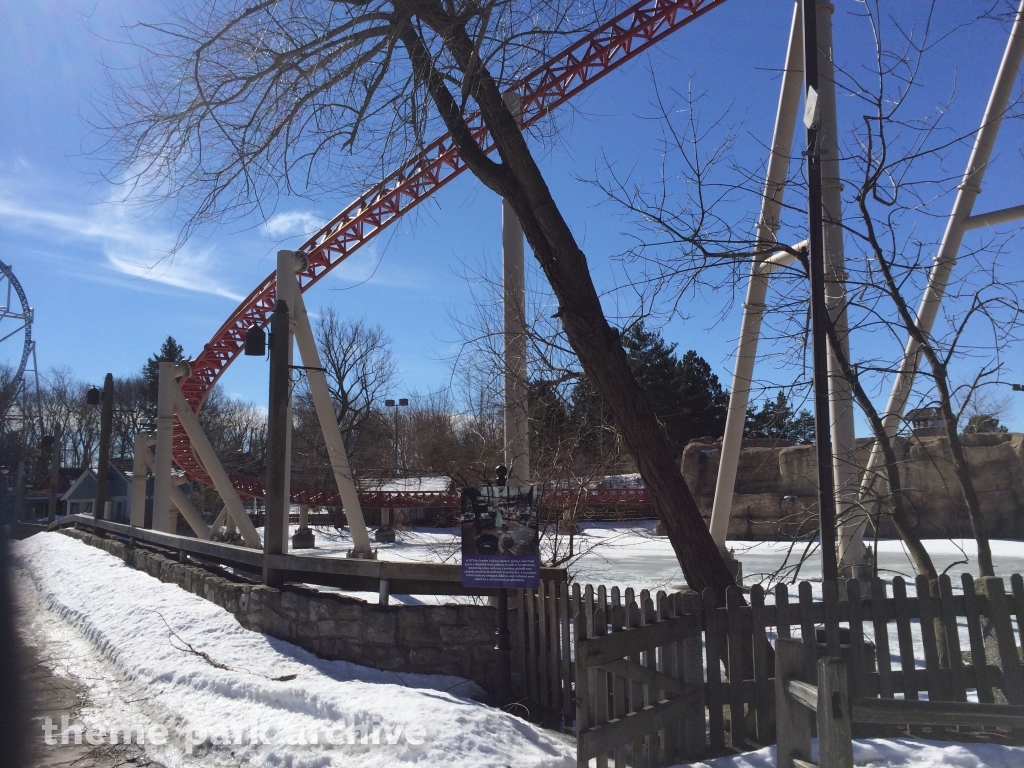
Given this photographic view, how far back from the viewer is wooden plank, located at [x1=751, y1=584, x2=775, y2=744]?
5062 mm

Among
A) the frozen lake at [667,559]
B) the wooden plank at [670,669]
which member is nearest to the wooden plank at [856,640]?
the wooden plank at [670,669]

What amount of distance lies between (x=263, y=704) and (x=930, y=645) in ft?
15.7

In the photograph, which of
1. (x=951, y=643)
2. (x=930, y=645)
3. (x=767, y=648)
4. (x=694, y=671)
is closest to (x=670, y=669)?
(x=694, y=671)

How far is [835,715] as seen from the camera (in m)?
2.83

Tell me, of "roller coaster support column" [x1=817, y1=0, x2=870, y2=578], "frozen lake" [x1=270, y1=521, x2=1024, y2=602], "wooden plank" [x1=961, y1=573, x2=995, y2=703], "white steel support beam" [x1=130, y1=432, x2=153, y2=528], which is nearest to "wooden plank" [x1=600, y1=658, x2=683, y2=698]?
"wooden plank" [x1=961, y1=573, x2=995, y2=703]

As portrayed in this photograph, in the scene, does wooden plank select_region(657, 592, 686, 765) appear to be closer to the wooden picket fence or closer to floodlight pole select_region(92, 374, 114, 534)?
the wooden picket fence

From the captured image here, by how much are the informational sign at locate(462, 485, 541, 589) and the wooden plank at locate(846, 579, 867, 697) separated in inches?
88.8

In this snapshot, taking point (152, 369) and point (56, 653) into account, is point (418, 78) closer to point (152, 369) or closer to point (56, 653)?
point (56, 653)

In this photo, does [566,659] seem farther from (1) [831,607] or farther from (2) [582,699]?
(1) [831,607]

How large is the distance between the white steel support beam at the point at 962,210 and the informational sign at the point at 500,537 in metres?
2.61

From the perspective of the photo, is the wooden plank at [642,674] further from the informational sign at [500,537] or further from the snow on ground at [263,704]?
the informational sign at [500,537]

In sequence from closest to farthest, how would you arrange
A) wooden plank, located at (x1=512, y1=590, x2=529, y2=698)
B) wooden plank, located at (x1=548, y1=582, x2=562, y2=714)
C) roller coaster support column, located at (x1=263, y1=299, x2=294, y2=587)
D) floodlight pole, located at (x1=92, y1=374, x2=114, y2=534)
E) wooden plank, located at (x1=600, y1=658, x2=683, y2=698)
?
wooden plank, located at (x1=600, y1=658, x2=683, y2=698) → wooden plank, located at (x1=548, y1=582, x2=562, y2=714) → wooden plank, located at (x1=512, y1=590, x2=529, y2=698) → roller coaster support column, located at (x1=263, y1=299, x2=294, y2=587) → floodlight pole, located at (x1=92, y1=374, x2=114, y2=534)

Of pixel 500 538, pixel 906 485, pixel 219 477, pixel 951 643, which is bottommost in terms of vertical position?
pixel 951 643

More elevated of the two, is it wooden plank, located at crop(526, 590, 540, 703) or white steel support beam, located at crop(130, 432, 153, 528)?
white steel support beam, located at crop(130, 432, 153, 528)
